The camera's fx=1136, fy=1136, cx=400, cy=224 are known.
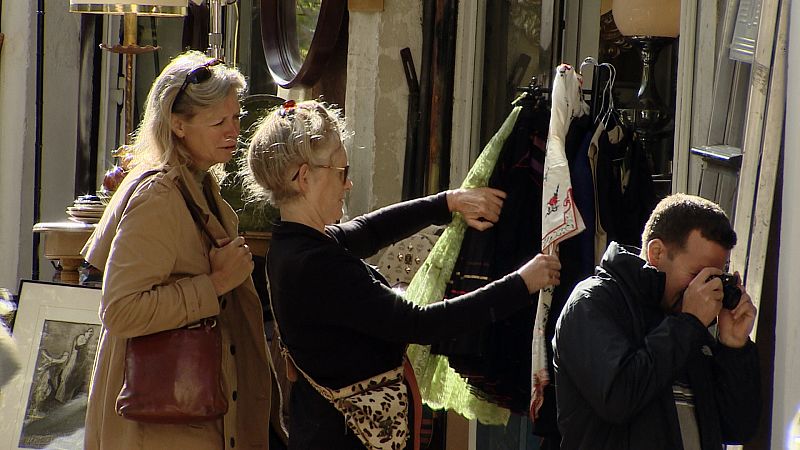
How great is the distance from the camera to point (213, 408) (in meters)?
2.97

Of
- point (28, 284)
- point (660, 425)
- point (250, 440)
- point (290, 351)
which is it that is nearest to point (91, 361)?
point (28, 284)

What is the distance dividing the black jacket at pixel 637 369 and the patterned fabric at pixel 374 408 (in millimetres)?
449

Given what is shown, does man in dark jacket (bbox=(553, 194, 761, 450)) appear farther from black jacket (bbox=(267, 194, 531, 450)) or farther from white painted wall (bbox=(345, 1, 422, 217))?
white painted wall (bbox=(345, 1, 422, 217))

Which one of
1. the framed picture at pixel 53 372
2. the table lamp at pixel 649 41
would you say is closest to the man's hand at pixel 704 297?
the table lamp at pixel 649 41

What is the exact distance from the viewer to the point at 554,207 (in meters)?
3.15

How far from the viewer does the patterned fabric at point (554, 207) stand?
312cm

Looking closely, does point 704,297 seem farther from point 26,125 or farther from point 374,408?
point 26,125

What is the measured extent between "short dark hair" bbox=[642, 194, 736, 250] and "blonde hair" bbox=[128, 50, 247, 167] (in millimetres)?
1238

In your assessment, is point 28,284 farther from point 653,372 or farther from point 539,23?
point 653,372

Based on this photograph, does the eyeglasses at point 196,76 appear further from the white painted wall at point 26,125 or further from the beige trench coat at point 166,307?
the white painted wall at point 26,125

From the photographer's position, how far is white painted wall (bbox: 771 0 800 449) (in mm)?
2633

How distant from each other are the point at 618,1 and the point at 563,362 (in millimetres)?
2130

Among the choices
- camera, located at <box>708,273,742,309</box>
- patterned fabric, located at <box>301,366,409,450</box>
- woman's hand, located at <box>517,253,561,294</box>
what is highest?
camera, located at <box>708,273,742,309</box>

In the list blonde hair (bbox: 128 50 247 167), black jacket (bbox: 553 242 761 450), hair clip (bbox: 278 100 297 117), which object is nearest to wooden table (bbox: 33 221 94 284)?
blonde hair (bbox: 128 50 247 167)
